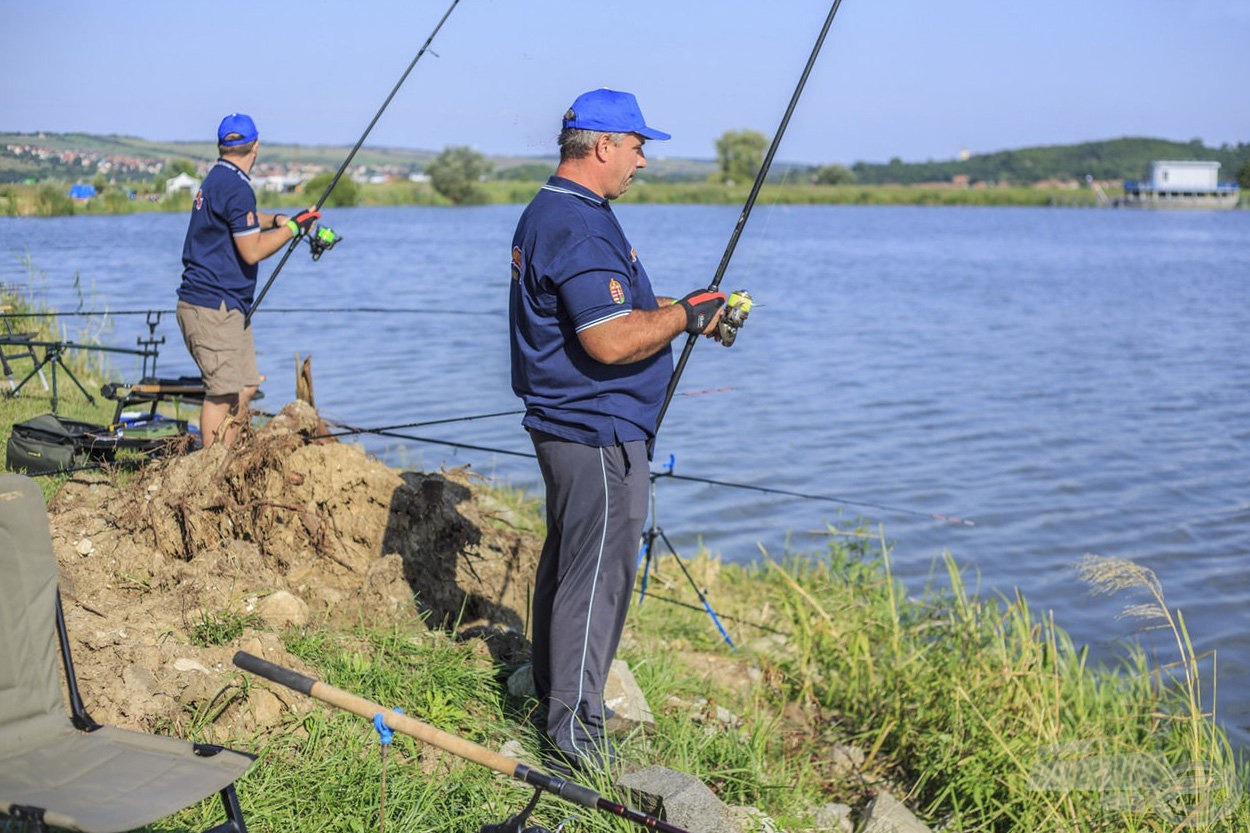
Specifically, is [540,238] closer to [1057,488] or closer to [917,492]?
[917,492]

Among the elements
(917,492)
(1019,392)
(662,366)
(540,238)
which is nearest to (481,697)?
(662,366)

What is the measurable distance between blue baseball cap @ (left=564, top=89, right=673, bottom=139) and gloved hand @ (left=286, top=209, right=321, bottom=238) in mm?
2798

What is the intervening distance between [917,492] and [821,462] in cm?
113

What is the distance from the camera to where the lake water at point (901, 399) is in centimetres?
821

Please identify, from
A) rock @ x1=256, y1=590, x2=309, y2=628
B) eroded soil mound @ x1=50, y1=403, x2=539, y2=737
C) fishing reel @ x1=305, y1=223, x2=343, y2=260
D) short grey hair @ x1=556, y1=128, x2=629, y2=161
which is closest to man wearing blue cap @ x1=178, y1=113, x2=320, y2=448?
Result: fishing reel @ x1=305, y1=223, x2=343, y2=260

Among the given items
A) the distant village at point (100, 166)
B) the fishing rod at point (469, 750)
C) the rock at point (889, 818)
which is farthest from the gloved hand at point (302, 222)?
the rock at point (889, 818)

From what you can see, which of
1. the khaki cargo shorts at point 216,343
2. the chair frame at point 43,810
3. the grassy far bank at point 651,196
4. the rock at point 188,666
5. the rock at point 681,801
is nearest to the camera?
the chair frame at point 43,810

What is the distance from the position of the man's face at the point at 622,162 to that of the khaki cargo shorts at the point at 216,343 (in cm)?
273

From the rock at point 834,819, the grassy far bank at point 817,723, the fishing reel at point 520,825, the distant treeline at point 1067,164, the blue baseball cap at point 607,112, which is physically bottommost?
the rock at point 834,819

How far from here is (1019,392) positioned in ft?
46.0

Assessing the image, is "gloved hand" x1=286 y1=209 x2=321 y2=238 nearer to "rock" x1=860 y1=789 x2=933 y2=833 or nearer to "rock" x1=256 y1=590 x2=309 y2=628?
"rock" x1=256 y1=590 x2=309 y2=628

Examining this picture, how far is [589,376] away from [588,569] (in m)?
0.55

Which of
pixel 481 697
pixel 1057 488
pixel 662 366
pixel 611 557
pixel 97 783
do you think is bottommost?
pixel 1057 488

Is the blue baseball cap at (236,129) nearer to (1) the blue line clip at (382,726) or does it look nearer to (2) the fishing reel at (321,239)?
(2) the fishing reel at (321,239)
